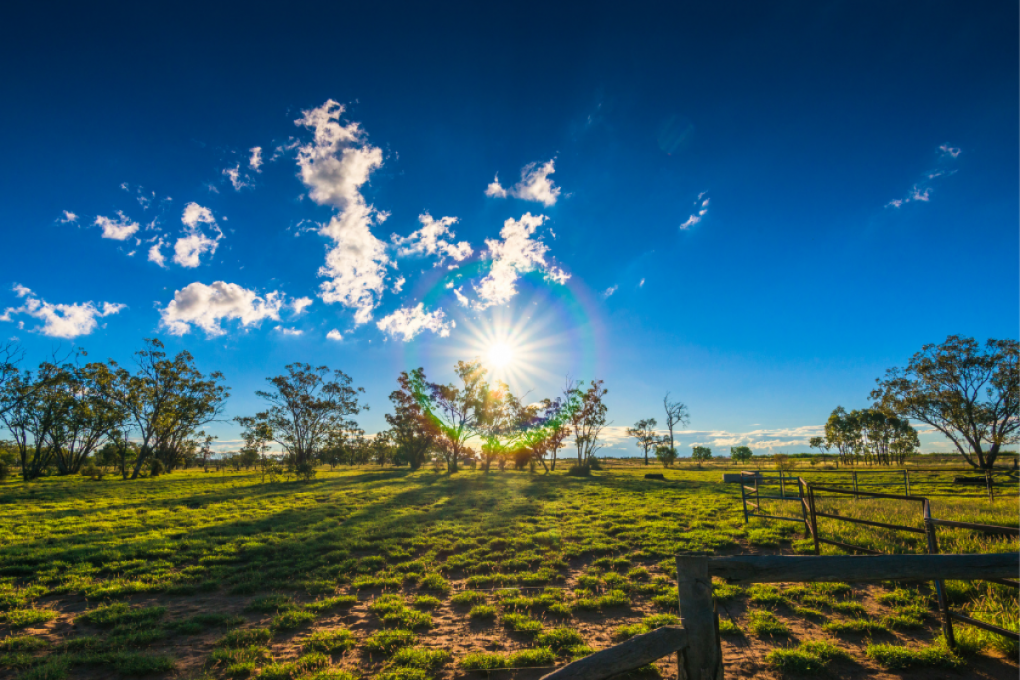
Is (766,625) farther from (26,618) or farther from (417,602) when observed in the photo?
(26,618)

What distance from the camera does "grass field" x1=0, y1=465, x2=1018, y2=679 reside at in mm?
5488

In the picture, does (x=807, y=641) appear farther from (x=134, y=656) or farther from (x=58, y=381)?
(x=58, y=381)

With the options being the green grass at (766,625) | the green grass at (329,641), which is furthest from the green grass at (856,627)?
the green grass at (329,641)

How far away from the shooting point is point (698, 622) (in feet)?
9.78

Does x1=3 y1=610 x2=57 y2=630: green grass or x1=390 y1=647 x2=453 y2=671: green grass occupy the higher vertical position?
x1=3 y1=610 x2=57 y2=630: green grass

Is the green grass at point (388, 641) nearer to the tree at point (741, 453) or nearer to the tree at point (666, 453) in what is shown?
the tree at point (666, 453)

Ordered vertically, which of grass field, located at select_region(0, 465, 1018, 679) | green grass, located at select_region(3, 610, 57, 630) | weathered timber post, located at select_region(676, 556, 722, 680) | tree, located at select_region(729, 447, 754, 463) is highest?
weathered timber post, located at select_region(676, 556, 722, 680)

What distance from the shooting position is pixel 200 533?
45.5ft

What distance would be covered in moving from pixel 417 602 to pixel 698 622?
6.70m

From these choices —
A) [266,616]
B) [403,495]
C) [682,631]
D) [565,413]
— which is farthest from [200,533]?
[565,413]

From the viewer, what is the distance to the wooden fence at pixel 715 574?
2.56 m

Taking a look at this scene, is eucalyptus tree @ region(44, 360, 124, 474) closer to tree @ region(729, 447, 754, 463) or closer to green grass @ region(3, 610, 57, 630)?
green grass @ region(3, 610, 57, 630)

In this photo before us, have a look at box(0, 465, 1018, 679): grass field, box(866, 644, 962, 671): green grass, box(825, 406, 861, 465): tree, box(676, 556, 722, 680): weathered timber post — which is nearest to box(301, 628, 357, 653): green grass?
box(0, 465, 1018, 679): grass field

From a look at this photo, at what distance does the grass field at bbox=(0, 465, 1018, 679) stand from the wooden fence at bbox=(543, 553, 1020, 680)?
295 cm
